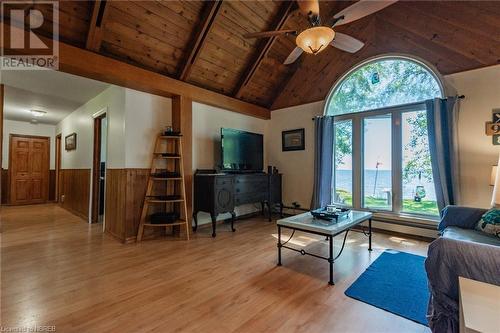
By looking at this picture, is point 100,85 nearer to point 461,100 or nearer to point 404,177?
point 404,177

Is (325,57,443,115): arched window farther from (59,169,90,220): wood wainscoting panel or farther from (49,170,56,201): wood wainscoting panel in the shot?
(49,170,56,201): wood wainscoting panel

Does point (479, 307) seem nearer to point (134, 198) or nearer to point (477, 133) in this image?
point (477, 133)

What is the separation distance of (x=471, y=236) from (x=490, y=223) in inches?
11.2

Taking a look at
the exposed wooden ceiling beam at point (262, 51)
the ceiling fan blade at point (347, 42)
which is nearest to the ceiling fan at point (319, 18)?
the ceiling fan blade at point (347, 42)

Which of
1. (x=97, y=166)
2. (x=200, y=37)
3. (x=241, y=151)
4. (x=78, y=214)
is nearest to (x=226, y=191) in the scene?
(x=241, y=151)

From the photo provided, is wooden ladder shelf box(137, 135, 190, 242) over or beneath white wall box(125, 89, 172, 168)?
beneath

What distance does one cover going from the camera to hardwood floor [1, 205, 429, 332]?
153 centimetres

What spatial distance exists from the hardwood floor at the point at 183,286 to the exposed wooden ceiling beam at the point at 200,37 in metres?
2.52

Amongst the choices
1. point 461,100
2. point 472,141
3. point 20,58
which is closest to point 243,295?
point 20,58

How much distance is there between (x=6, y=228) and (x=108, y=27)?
12.4ft

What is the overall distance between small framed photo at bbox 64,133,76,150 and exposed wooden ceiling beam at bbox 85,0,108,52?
11.0 feet

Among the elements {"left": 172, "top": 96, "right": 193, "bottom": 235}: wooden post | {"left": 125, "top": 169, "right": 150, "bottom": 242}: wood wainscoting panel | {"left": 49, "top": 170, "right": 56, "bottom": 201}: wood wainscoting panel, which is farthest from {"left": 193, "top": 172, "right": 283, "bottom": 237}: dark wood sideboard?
{"left": 49, "top": 170, "right": 56, "bottom": 201}: wood wainscoting panel

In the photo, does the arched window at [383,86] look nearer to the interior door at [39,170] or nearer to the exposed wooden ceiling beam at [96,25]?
the exposed wooden ceiling beam at [96,25]

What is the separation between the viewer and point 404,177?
352cm
